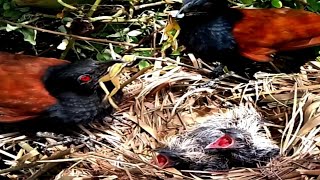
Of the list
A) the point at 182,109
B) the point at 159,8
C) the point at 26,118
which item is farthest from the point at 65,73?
the point at 159,8

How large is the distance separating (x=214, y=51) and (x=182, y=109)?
342 millimetres

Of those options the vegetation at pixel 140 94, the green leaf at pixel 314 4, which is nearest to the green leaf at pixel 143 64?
the vegetation at pixel 140 94

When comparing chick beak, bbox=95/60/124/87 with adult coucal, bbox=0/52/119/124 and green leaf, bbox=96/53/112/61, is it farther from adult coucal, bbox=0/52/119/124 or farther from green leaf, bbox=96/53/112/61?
green leaf, bbox=96/53/112/61

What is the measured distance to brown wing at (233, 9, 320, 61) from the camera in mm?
3656

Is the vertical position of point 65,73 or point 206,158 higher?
point 65,73

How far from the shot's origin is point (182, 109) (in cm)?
354

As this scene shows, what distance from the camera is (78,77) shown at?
3352 millimetres

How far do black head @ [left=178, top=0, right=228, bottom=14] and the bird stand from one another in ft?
1.99

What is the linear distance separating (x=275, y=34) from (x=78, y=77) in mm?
952

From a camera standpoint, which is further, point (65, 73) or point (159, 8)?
point (159, 8)

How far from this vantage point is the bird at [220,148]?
319cm

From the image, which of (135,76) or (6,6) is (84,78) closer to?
(135,76)

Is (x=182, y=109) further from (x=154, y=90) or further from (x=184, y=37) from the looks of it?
(x=184, y=37)

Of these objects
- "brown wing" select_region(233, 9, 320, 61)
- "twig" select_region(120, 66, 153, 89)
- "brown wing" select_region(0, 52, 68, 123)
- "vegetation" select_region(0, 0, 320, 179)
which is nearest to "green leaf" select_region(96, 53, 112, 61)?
"vegetation" select_region(0, 0, 320, 179)
